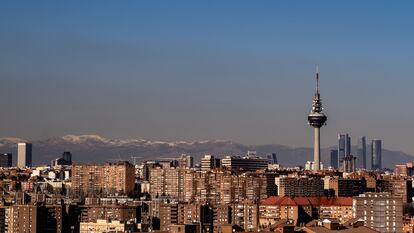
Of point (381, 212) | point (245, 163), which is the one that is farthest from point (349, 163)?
point (381, 212)

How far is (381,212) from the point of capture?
57281mm

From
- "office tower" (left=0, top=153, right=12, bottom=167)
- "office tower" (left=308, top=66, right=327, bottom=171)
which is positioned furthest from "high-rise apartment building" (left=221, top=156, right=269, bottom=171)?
"office tower" (left=0, top=153, right=12, bottom=167)

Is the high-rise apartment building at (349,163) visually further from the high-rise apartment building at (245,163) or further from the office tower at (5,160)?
the office tower at (5,160)

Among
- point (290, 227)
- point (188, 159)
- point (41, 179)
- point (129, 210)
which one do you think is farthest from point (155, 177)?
point (290, 227)

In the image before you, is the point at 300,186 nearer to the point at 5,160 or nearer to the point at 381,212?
the point at 381,212

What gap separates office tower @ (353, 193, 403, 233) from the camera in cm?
5612

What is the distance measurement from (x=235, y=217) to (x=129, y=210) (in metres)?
7.18

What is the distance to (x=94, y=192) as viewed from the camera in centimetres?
12800

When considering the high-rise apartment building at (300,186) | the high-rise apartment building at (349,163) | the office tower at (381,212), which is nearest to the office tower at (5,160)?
the high-rise apartment building at (349,163)

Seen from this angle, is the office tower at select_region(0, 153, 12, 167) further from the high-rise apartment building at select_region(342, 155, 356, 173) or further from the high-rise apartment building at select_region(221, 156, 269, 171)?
the high-rise apartment building at select_region(342, 155, 356, 173)

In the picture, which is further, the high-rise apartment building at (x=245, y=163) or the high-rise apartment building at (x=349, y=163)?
the high-rise apartment building at (x=349, y=163)

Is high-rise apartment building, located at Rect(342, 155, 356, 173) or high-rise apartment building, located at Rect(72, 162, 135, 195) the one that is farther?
high-rise apartment building, located at Rect(342, 155, 356, 173)

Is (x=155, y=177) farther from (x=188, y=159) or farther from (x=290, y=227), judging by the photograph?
(x=290, y=227)

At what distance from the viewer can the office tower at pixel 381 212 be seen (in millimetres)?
56125
